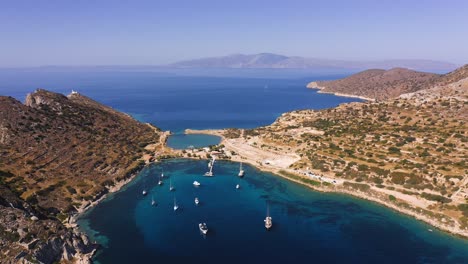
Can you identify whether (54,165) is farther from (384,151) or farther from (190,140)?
(384,151)

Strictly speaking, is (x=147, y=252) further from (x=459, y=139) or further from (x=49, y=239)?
(x=459, y=139)

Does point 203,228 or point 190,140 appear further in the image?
point 190,140

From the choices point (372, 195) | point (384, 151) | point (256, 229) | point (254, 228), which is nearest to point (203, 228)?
point (254, 228)

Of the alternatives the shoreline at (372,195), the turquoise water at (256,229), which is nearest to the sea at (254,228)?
the turquoise water at (256,229)

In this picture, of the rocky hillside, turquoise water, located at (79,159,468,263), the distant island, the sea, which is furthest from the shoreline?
the rocky hillside

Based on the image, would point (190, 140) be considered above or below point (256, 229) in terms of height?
above

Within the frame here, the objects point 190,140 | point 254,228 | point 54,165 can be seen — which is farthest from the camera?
point 190,140

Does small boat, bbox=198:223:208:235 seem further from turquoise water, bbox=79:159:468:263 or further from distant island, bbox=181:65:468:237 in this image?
distant island, bbox=181:65:468:237

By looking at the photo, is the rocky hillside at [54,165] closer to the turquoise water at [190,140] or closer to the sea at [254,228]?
the sea at [254,228]
